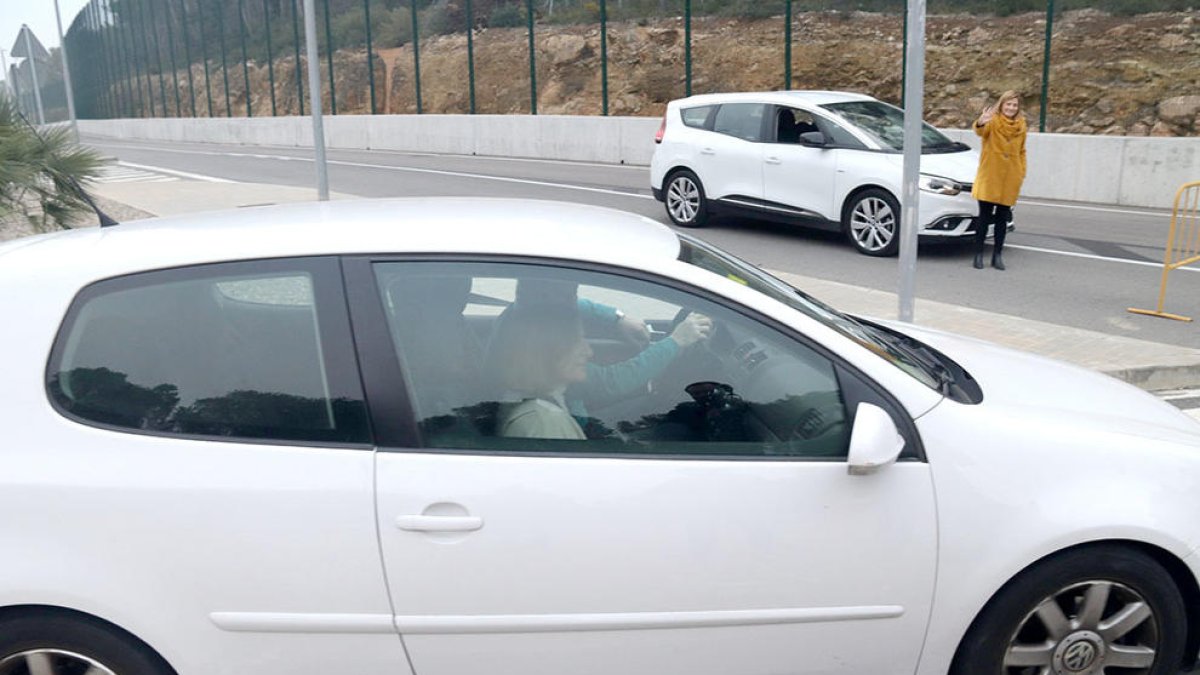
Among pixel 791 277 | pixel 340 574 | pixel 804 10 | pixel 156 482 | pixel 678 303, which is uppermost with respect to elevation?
pixel 804 10

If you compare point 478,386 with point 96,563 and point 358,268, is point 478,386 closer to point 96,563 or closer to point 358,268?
point 358,268

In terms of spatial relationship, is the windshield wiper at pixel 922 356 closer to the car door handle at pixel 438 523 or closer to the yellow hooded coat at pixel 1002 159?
the car door handle at pixel 438 523

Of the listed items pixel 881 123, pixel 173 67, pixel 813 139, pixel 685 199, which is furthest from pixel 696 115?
pixel 173 67

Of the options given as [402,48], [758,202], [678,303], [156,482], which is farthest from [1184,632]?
[402,48]

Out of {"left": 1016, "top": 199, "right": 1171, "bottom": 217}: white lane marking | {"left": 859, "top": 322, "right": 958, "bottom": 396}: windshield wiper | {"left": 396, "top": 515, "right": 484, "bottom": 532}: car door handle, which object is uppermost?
{"left": 859, "top": 322, "right": 958, "bottom": 396}: windshield wiper

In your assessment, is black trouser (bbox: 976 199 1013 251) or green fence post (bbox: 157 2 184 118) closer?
black trouser (bbox: 976 199 1013 251)

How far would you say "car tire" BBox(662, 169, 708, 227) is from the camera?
13398mm

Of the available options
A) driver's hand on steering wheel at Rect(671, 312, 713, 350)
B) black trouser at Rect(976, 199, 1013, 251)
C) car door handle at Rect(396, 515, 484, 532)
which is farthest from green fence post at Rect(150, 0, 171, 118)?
car door handle at Rect(396, 515, 484, 532)

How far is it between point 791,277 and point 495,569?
8083 millimetres

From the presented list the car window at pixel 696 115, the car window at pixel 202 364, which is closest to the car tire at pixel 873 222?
the car window at pixel 696 115

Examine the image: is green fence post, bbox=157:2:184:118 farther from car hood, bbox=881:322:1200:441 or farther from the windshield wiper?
car hood, bbox=881:322:1200:441

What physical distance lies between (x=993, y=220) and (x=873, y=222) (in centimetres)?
123

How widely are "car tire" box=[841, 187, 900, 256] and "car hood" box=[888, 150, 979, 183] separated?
1.39 feet

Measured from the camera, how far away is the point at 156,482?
269 centimetres
